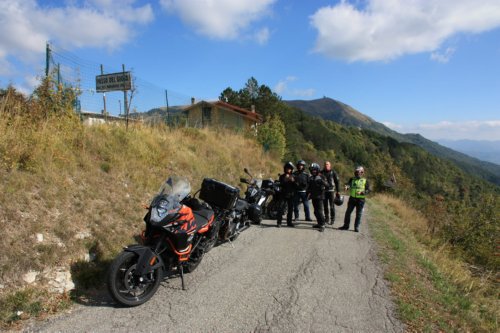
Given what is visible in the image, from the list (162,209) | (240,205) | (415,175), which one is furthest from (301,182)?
(415,175)

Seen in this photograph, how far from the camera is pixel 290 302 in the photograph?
4.77 meters

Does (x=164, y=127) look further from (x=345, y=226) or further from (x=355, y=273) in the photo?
(x=355, y=273)

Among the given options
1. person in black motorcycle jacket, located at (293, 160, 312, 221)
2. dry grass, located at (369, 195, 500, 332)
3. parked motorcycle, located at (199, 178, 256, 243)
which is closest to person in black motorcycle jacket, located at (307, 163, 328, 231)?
person in black motorcycle jacket, located at (293, 160, 312, 221)

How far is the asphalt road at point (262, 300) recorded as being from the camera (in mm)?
4109

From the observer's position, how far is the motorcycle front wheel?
167 inches

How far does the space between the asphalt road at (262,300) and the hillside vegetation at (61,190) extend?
2.52 feet

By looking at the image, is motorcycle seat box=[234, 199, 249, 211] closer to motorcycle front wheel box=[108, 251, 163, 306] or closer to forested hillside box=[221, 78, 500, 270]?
motorcycle front wheel box=[108, 251, 163, 306]

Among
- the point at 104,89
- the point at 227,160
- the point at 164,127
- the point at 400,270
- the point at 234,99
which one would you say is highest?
the point at 234,99

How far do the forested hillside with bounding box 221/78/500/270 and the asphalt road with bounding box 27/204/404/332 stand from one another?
10020 mm

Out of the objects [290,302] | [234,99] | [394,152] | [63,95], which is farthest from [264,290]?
[394,152]

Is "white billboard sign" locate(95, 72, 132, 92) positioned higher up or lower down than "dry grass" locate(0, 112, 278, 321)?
higher up

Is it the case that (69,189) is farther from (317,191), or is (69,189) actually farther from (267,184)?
(317,191)

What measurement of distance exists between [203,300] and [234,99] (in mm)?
53902

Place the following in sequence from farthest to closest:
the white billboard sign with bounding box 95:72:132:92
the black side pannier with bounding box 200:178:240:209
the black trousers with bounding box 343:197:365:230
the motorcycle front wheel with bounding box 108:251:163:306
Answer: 1. the white billboard sign with bounding box 95:72:132:92
2. the black trousers with bounding box 343:197:365:230
3. the black side pannier with bounding box 200:178:240:209
4. the motorcycle front wheel with bounding box 108:251:163:306
